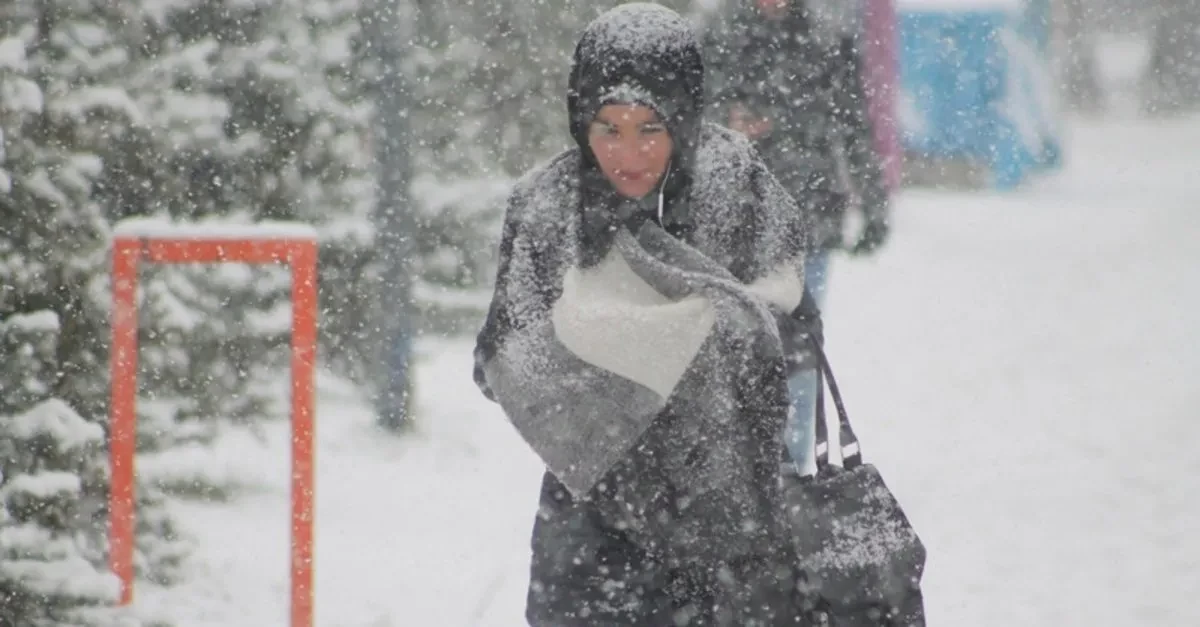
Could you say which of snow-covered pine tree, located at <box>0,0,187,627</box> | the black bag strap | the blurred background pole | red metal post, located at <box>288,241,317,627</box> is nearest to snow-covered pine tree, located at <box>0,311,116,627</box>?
snow-covered pine tree, located at <box>0,0,187,627</box>

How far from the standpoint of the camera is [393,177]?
7637 mm

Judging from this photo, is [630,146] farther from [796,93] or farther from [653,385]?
[796,93]

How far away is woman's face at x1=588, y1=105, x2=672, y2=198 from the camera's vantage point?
3.18 meters

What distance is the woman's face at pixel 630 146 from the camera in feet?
10.4

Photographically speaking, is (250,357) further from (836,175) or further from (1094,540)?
(1094,540)

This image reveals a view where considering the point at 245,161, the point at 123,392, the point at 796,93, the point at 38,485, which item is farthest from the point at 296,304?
the point at 796,93

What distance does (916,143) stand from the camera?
20.3 metres

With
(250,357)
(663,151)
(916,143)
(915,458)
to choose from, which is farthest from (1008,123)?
(663,151)

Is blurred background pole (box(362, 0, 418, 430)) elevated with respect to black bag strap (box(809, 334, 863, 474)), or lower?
elevated

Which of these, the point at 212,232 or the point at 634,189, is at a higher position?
the point at 212,232

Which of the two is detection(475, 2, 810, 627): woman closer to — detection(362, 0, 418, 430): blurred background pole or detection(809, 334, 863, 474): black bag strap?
detection(809, 334, 863, 474): black bag strap

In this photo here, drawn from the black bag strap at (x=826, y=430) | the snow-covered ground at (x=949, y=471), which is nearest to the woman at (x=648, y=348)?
the black bag strap at (x=826, y=430)

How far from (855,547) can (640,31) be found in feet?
3.45

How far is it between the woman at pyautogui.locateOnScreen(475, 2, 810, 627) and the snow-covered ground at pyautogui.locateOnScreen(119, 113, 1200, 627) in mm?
2200
